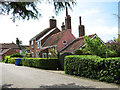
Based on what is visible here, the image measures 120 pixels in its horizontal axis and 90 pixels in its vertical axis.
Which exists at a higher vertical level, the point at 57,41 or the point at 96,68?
the point at 57,41

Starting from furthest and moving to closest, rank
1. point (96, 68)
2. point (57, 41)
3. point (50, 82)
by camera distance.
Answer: point (57, 41)
point (96, 68)
point (50, 82)

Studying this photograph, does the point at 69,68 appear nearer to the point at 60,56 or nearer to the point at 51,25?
the point at 60,56

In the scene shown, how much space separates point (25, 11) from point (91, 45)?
32.1ft

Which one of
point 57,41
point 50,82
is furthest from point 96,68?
point 57,41

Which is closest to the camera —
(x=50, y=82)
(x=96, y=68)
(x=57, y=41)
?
(x=50, y=82)

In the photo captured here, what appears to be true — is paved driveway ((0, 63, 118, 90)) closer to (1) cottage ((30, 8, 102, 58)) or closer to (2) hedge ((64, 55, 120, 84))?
(2) hedge ((64, 55, 120, 84))

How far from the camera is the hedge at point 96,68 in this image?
27.3ft

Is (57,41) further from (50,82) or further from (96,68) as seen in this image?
(50,82)

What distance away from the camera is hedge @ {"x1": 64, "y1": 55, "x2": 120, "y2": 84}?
8.31 m

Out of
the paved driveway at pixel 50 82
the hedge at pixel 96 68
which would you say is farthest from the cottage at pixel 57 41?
the paved driveway at pixel 50 82

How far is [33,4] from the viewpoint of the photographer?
6.68m

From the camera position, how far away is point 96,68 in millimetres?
9656

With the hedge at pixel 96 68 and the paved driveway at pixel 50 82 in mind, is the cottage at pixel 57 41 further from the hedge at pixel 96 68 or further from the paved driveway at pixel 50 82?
the paved driveway at pixel 50 82

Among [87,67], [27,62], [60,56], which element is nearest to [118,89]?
[87,67]
